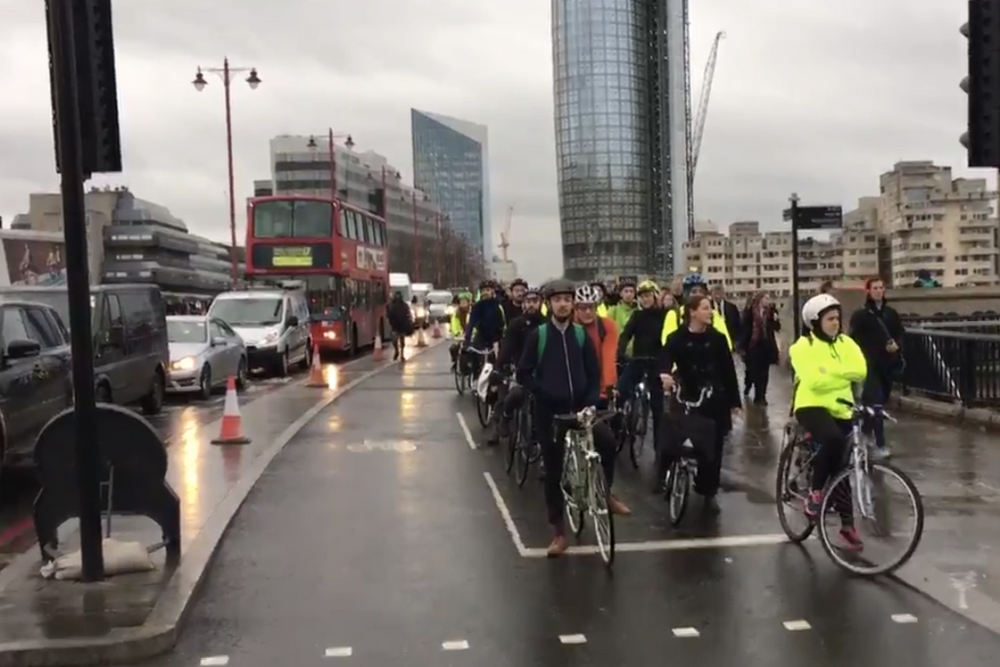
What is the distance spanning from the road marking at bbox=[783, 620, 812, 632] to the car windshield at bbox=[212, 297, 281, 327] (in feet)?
66.8

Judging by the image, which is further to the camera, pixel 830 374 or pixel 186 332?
pixel 186 332

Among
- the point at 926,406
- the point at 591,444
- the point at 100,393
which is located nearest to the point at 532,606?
the point at 591,444

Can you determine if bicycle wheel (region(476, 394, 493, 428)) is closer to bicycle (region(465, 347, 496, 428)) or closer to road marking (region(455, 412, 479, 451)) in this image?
bicycle (region(465, 347, 496, 428))

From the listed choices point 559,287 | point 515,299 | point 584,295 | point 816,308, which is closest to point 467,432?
point 515,299

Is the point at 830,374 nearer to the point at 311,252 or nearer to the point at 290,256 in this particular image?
the point at 311,252

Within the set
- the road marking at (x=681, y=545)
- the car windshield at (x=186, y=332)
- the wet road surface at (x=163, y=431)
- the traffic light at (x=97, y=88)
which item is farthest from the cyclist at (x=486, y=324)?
the traffic light at (x=97, y=88)

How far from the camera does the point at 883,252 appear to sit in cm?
5584

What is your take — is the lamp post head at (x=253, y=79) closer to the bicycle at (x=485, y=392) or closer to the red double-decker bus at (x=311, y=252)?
the red double-decker bus at (x=311, y=252)

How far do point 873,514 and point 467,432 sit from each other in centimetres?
739

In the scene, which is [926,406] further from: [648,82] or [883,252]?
[648,82]

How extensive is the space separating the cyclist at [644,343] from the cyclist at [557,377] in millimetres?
3762

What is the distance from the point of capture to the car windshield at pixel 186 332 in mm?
19562

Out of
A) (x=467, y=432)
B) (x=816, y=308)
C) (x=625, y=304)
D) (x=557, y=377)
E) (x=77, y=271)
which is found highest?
(x=77, y=271)

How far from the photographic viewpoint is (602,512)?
22.8 feet
